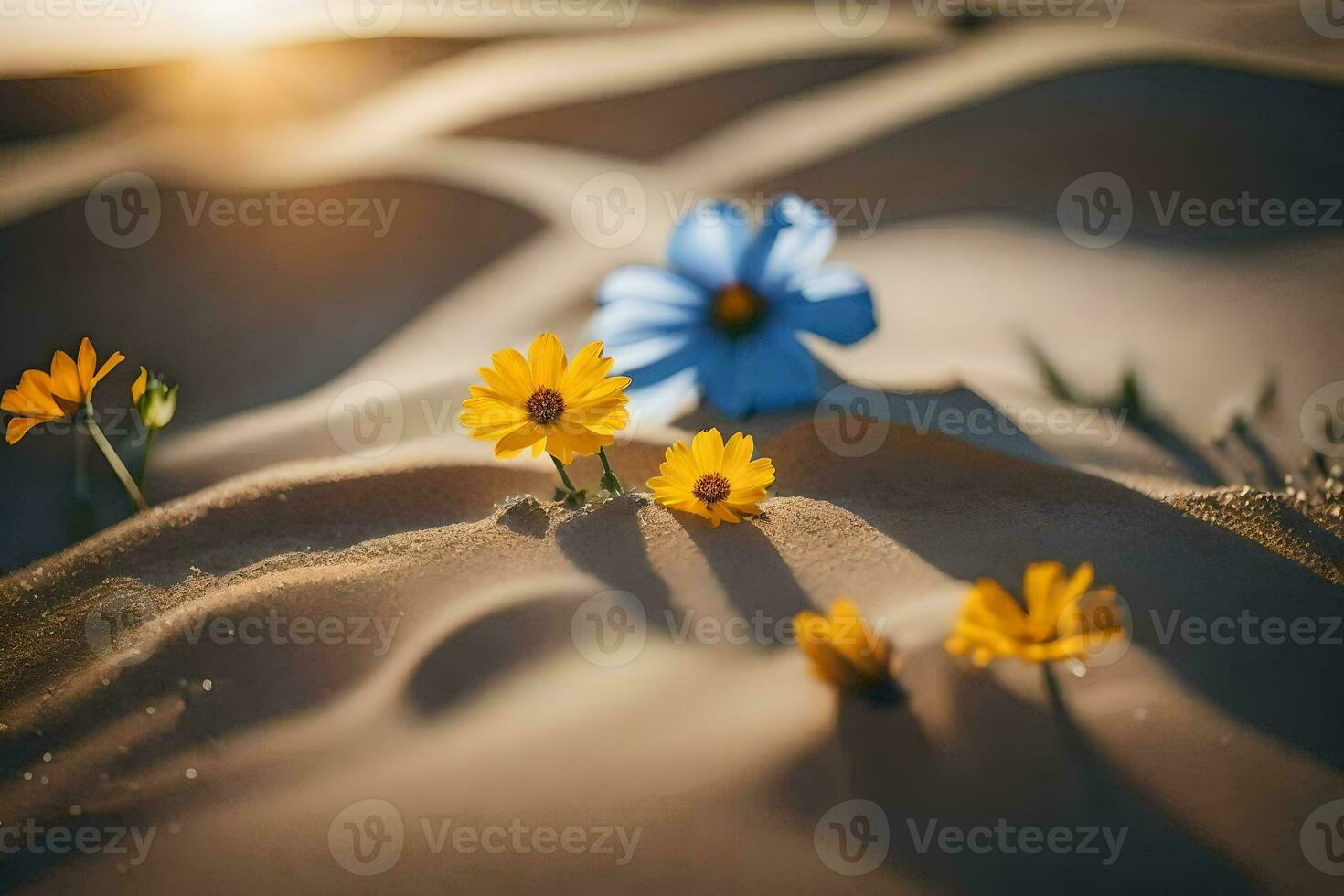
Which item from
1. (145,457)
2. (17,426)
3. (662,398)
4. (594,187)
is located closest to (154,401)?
(145,457)

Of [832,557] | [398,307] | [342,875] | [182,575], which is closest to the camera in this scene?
[342,875]

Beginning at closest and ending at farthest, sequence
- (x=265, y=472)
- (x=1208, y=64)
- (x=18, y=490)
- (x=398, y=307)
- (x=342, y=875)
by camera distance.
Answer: (x=342, y=875) < (x=265, y=472) < (x=18, y=490) < (x=398, y=307) < (x=1208, y=64)

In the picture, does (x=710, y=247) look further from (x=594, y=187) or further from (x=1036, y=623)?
(x=1036, y=623)

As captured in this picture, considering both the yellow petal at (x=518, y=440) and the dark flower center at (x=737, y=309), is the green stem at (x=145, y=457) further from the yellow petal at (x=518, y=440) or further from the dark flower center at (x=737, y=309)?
the dark flower center at (x=737, y=309)

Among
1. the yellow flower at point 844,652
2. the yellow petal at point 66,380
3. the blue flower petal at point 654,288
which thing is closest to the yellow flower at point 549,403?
the yellow flower at point 844,652

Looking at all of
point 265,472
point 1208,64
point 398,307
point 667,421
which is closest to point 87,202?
point 398,307

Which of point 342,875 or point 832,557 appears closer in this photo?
point 342,875

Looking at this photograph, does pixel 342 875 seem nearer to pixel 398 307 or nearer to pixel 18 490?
pixel 18 490

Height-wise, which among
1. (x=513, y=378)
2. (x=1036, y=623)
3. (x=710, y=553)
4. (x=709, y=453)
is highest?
(x=513, y=378)
